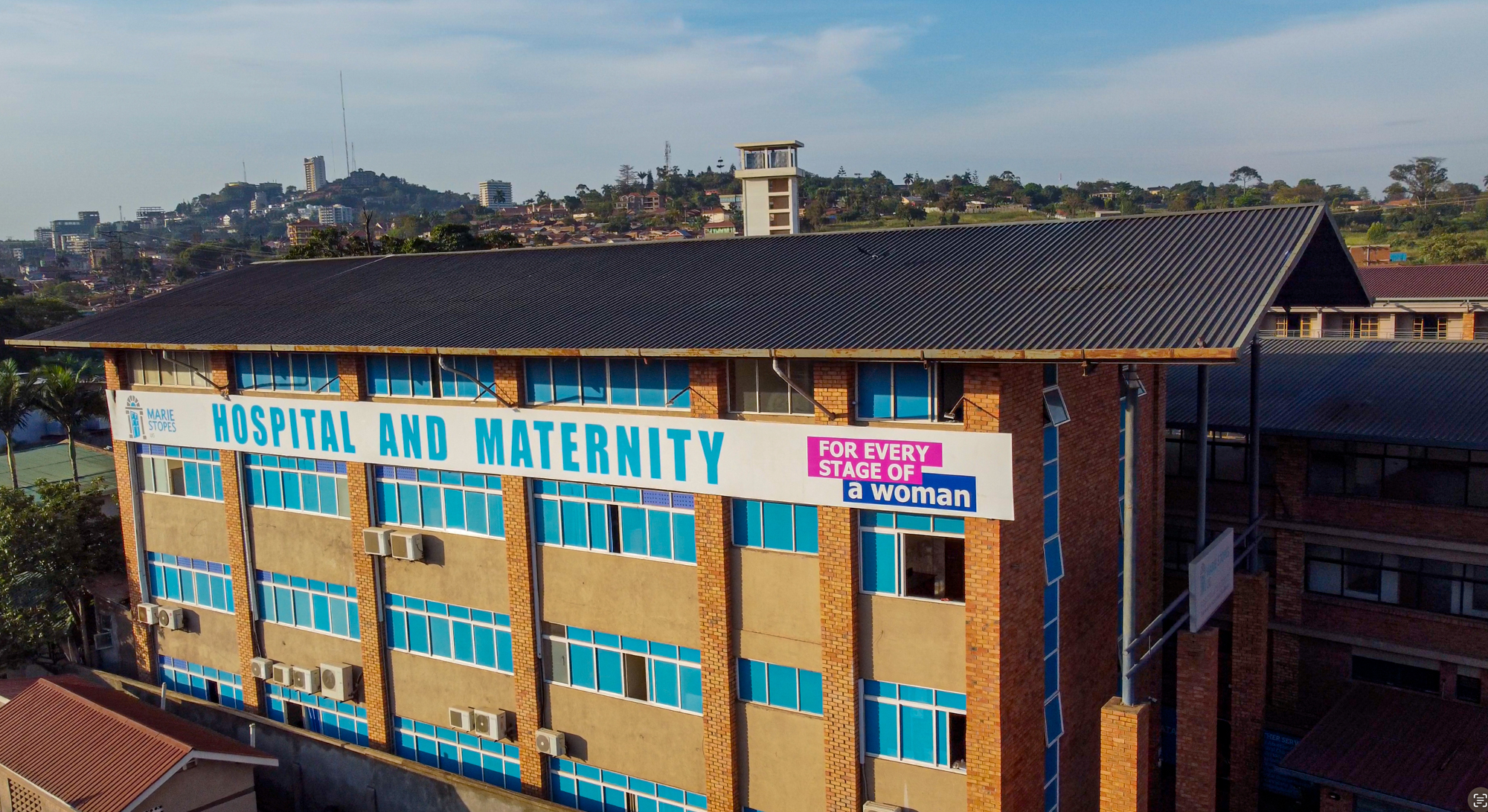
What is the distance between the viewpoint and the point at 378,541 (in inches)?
925

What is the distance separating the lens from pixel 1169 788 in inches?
938

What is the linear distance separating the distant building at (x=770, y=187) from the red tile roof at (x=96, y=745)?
1705 centimetres

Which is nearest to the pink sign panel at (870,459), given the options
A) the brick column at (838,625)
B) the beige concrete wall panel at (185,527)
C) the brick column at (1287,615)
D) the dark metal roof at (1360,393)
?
the brick column at (838,625)

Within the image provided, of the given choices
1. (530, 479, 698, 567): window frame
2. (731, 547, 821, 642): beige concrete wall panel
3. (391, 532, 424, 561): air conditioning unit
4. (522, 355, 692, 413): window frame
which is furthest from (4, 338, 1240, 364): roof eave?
(391, 532, 424, 561): air conditioning unit

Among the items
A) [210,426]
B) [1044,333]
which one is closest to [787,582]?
[1044,333]

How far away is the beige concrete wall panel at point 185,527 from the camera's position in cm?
2739

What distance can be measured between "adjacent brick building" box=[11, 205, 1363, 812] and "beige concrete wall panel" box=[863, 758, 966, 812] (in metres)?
0.06

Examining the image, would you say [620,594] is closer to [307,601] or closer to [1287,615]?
[307,601]

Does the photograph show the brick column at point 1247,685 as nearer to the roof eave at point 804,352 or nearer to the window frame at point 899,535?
the window frame at point 899,535

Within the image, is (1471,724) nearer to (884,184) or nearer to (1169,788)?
(1169,788)

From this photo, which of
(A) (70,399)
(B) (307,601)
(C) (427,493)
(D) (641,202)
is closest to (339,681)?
(B) (307,601)

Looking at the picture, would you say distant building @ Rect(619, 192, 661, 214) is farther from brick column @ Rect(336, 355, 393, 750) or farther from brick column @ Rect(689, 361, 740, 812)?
brick column @ Rect(689, 361, 740, 812)

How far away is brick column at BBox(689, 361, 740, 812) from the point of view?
18625mm

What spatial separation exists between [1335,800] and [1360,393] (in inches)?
356
